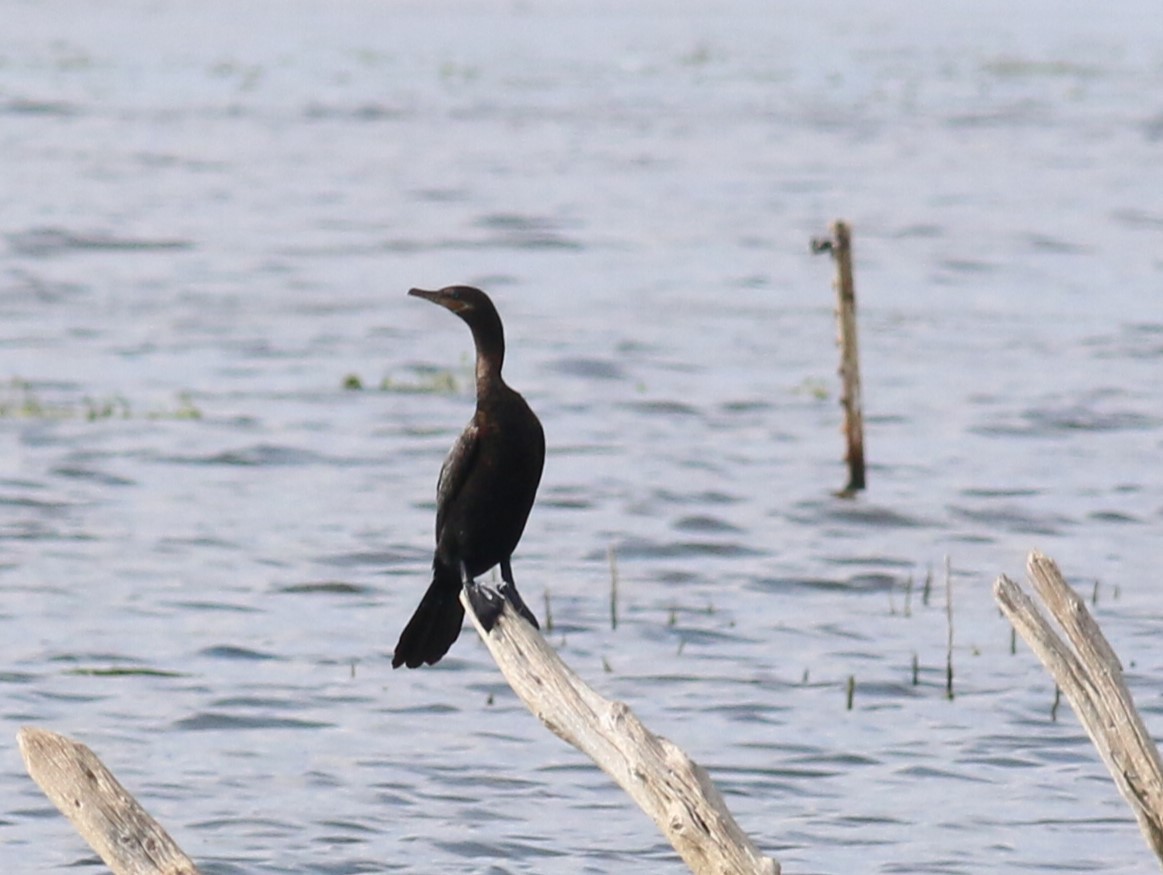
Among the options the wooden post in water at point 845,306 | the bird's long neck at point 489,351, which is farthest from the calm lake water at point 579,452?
the bird's long neck at point 489,351

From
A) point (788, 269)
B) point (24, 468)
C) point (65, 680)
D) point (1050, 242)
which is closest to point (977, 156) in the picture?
point (1050, 242)

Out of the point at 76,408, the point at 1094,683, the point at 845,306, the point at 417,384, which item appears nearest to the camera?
the point at 1094,683

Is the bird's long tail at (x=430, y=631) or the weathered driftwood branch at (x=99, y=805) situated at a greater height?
the weathered driftwood branch at (x=99, y=805)

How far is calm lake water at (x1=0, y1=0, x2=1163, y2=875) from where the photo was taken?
39.1 ft

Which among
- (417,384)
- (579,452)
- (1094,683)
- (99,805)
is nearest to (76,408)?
(417,384)

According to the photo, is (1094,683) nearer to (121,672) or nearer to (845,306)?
(121,672)

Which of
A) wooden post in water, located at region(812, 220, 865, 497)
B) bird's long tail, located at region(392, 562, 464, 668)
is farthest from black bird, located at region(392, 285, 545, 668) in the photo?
wooden post in water, located at region(812, 220, 865, 497)

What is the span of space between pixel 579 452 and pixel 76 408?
4.69m

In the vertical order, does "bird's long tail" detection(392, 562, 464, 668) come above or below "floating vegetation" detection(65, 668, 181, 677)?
above

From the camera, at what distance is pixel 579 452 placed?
22.0 metres

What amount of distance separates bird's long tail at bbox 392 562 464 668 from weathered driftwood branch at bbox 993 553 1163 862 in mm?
1808

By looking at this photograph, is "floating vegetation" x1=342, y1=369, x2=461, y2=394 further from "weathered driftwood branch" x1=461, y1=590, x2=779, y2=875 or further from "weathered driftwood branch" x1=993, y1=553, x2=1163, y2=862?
"weathered driftwood branch" x1=461, y1=590, x2=779, y2=875

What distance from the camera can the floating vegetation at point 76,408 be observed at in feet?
73.4

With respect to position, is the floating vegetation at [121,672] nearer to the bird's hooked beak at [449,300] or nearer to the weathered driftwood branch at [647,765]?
the bird's hooked beak at [449,300]
